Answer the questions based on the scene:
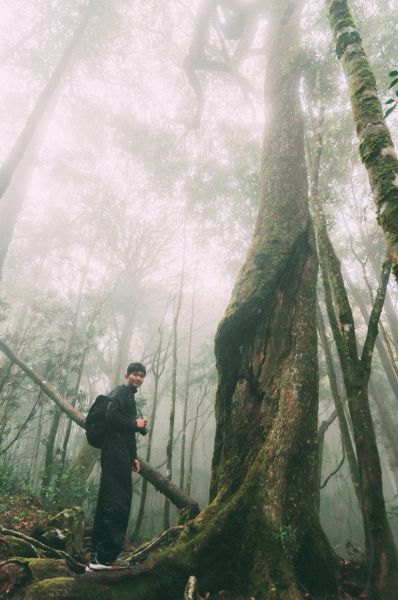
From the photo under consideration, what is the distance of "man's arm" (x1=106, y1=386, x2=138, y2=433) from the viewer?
3.63m

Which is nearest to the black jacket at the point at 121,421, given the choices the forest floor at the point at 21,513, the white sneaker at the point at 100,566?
the white sneaker at the point at 100,566

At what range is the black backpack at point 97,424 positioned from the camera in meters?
3.70

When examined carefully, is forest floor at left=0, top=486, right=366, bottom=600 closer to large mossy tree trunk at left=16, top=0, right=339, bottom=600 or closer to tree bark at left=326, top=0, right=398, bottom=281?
large mossy tree trunk at left=16, top=0, right=339, bottom=600

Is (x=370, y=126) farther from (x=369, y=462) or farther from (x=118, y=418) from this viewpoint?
(x=118, y=418)

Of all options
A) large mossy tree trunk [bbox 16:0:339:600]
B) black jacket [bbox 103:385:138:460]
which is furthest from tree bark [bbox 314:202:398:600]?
black jacket [bbox 103:385:138:460]

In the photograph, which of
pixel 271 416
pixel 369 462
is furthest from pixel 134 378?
pixel 369 462

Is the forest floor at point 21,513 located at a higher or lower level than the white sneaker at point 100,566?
higher

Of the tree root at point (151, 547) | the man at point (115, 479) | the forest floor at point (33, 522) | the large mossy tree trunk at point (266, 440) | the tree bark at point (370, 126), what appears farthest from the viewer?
the tree root at point (151, 547)

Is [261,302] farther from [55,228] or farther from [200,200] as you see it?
[55,228]

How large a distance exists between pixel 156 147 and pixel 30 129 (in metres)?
5.71

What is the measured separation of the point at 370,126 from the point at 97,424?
3546mm

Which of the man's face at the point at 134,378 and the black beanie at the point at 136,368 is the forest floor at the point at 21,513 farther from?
the black beanie at the point at 136,368

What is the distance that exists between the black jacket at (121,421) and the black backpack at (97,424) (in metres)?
0.06

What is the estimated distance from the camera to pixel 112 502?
11.3 feet
